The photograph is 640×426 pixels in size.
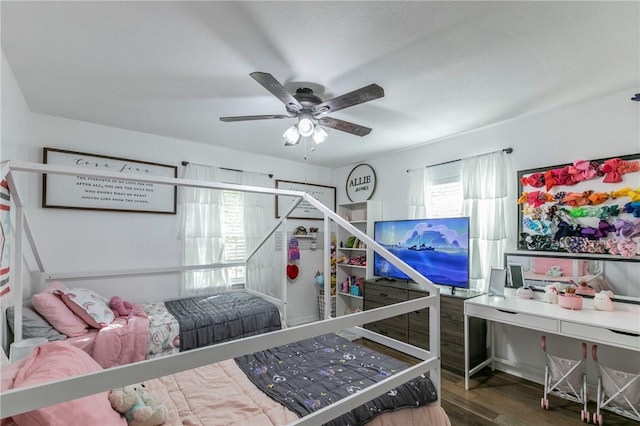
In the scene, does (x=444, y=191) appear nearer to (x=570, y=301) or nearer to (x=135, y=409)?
(x=570, y=301)

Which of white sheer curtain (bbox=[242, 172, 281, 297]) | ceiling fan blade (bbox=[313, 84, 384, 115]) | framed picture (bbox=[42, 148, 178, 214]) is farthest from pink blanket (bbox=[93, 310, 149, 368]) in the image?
ceiling fan blade (bbox=[313, 84, 384, 115])

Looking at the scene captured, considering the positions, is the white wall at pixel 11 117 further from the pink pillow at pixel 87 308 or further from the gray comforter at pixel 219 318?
the gray comforter at pixel 219 318

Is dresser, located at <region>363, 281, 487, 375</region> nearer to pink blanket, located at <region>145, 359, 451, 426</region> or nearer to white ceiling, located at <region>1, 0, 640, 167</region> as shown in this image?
pink blanket, located at <region>145, 359, 451, 426</region>

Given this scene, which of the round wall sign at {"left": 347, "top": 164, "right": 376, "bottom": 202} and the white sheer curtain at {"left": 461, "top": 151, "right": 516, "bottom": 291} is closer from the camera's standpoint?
the white sheer curtain at {"left": 461, "top": 151, "right": 516, "bottom": 291}

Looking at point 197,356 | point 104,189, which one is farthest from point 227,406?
point 104,189

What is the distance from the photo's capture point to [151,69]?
6.38 feet

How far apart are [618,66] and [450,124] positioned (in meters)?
1.23

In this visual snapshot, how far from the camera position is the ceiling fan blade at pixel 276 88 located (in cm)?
156

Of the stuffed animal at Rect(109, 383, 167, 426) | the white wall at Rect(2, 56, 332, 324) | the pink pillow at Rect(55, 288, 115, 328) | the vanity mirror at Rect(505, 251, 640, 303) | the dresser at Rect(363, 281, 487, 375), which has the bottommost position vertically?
the dresser at Rect(363, 281, 487, 375)

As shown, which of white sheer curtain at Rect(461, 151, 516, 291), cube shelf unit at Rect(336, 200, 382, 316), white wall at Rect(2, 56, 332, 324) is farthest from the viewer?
cube shelf unit at Rect(336, 200, 382, 316)

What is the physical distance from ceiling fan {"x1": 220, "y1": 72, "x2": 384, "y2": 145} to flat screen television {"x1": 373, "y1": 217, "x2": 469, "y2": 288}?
1.53m

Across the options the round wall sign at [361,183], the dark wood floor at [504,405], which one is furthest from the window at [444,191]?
the dark wood floor at [504,405]

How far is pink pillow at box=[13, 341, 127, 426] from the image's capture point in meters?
0.90

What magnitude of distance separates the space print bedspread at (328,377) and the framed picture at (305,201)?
2.40 metres
